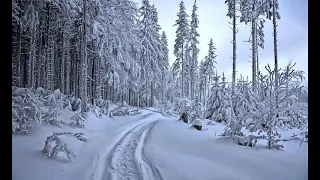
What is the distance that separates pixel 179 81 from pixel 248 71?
1.32m

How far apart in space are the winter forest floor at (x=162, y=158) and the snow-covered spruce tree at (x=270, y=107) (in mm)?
230

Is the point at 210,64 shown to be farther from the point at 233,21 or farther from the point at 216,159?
the point at 216,159

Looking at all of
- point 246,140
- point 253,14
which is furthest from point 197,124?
point 253,14

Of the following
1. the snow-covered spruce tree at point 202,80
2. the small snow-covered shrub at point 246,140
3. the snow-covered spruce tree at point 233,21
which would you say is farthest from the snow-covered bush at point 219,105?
the snow-covered spruce tree at point 233,21

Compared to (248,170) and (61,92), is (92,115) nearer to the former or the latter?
(61,92)

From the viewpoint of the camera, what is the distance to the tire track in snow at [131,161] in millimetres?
2929

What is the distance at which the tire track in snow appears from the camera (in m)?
2.93

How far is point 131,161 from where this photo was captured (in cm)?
335

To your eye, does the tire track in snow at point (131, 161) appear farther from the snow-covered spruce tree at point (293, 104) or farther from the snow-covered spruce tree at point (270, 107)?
the snow-covered spruce tree at point (293, 104)

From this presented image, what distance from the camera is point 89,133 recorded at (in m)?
Result: 3.47

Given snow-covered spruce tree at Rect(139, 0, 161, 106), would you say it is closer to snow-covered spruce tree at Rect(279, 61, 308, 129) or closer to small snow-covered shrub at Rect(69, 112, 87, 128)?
small snow-covered shrub at Rect(69, 112, 87, 128)

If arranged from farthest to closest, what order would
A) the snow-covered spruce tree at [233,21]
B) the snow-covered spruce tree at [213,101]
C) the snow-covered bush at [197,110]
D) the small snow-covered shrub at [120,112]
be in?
the small snow-covered shrub at [120,112]
the snow-covered bush at [197,110]
the snow-covered spruce tree at [213,101]
the snow-covered spruce tree at [233,21]

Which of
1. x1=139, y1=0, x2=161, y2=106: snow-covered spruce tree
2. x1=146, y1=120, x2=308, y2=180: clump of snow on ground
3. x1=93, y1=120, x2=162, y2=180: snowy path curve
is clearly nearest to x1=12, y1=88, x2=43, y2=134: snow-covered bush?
x1=93, y1=120, x2=162, y2=180: snowy path curve

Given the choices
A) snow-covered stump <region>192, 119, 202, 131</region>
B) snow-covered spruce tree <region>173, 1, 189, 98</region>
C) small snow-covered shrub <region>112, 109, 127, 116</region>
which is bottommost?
snow-covered stump <region>192, 119, 202, 131</region>
